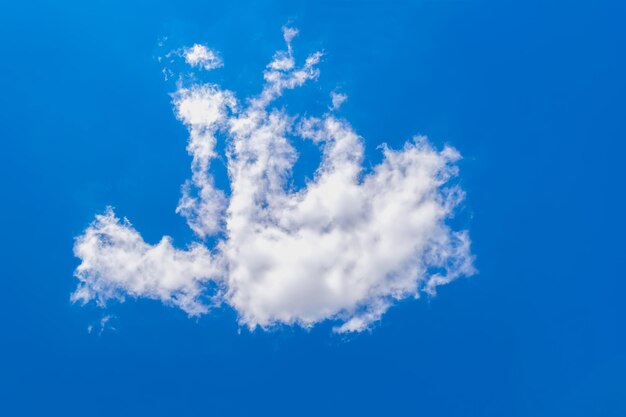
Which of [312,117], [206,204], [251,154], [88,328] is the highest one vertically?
[312,117]

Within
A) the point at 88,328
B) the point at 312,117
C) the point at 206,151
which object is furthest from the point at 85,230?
the point at 312,117

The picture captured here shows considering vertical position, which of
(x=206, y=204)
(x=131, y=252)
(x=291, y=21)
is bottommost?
(x=131, y=252)

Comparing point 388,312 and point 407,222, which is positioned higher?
point 407,222

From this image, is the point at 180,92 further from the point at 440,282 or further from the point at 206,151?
the point at 440,282

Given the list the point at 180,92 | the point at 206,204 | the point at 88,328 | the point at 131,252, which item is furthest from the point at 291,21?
the point at 88,328

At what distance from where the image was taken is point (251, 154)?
4553 cm

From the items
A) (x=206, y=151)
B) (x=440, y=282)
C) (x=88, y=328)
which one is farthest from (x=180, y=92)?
(x=440, y=282)

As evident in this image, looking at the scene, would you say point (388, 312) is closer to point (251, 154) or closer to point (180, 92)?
point (251, 154)

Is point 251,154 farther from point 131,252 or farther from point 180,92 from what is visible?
point 131,252

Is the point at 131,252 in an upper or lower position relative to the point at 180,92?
lower

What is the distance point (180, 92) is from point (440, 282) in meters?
33.1

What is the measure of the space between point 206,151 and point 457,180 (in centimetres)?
2581

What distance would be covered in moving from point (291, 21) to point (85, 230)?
99.5 feet

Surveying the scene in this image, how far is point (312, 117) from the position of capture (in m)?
45.7
